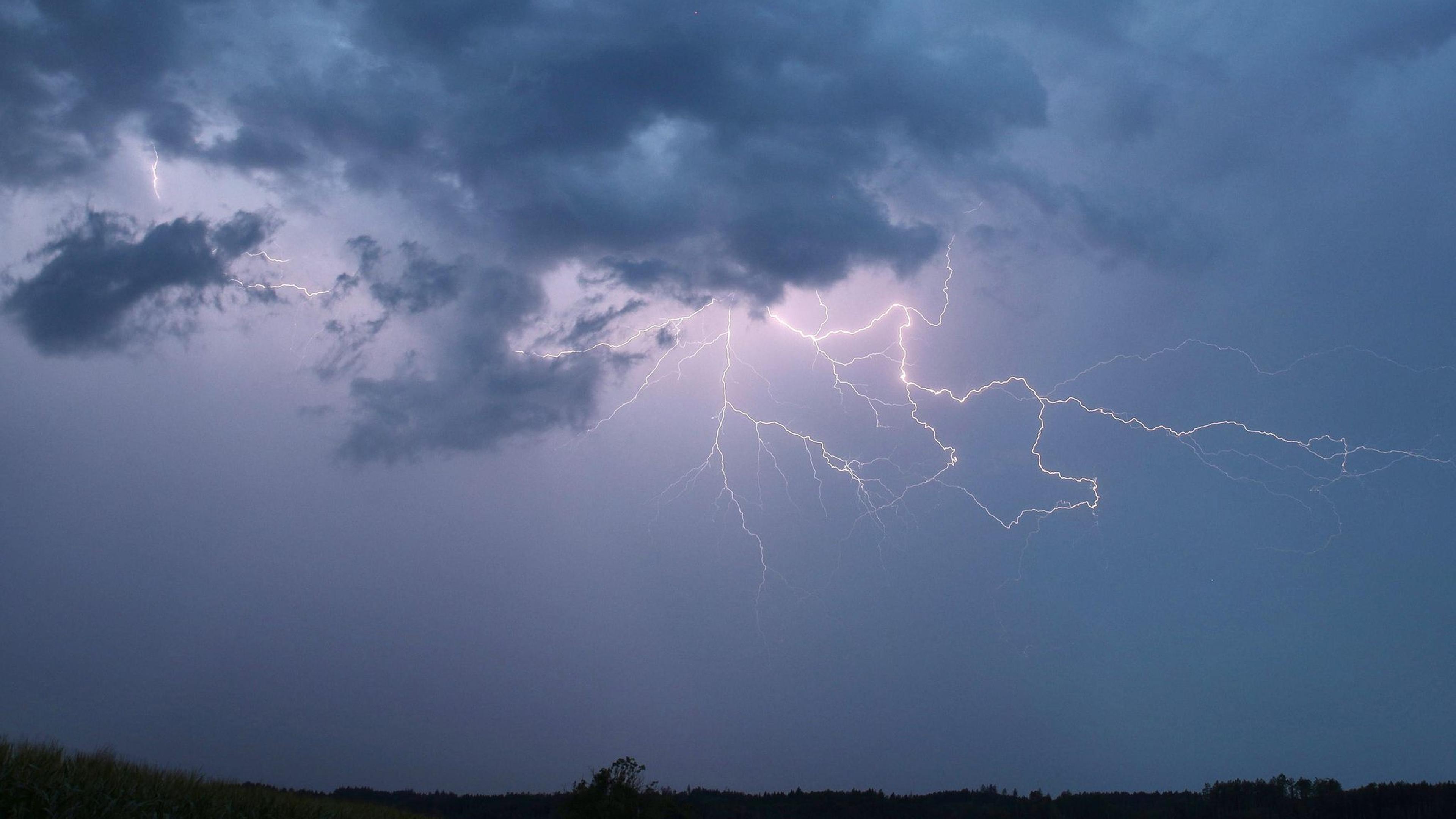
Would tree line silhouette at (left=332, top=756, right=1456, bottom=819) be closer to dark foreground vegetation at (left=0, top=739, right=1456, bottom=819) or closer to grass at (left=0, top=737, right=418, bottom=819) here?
dark foreground vegetation at (left=0, top=739, right=1456, bottom=819)

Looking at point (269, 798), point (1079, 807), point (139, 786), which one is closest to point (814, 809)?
point (1079, 807)

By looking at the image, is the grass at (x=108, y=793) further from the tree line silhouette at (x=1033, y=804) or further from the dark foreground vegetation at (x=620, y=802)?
the tree line silhouette at (x=1033, y=804)

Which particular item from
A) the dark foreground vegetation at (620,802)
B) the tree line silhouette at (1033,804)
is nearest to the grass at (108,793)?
the dark foreground vegetation at (620,802)

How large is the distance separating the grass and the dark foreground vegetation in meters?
0.01

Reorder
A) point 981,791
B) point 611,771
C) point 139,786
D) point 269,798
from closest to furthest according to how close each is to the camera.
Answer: point 139,786 → point 269,798 → point 611,771 → point 981,791

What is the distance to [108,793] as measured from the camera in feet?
29.1

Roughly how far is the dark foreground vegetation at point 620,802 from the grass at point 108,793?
0.04ft

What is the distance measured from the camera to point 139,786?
9461 mm

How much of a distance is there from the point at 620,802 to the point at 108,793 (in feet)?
36.5

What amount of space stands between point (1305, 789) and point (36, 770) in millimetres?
37994

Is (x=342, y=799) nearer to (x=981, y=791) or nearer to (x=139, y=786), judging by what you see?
(x=139, y=786)

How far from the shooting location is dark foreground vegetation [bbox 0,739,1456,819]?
339 inches

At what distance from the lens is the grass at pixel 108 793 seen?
26.4 ft

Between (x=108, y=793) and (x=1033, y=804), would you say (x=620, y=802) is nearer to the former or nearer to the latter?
(x=108, y=793)
